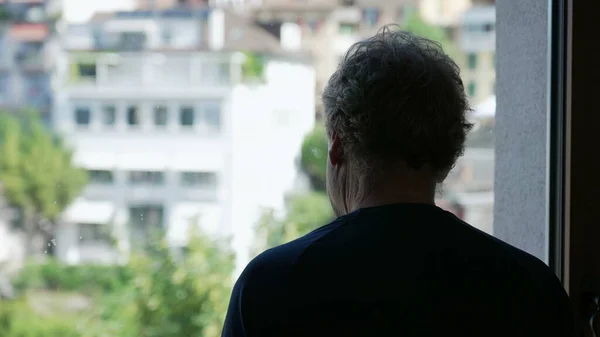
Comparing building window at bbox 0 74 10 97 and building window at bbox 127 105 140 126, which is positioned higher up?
building window at bbox 0 74 10 97

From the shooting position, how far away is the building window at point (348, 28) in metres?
1.42

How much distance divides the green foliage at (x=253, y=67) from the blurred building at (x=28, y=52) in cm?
38

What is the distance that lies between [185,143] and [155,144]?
2.8 inches

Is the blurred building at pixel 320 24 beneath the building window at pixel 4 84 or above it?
above

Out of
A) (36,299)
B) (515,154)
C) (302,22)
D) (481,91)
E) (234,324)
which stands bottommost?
(36,299)

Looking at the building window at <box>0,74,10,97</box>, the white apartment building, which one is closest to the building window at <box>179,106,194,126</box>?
the white apartment building

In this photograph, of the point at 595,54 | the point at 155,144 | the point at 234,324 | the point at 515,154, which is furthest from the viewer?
the point at 155,144

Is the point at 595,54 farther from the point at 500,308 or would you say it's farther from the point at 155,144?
the point at 155,144

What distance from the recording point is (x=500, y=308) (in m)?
0.70

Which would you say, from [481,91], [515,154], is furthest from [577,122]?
[481,91]

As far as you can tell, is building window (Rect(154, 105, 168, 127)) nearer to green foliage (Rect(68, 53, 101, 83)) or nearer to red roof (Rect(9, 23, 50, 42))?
green foliage (Rect(68, 53, 101, 83))

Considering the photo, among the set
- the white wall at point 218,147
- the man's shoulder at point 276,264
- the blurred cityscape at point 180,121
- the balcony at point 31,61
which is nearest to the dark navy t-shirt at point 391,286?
the man's shoulder at point 276,264

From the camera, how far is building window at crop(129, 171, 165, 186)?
1391mm

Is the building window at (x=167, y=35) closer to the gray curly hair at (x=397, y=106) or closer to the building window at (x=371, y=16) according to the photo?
the building window at (x=371, y=16)
